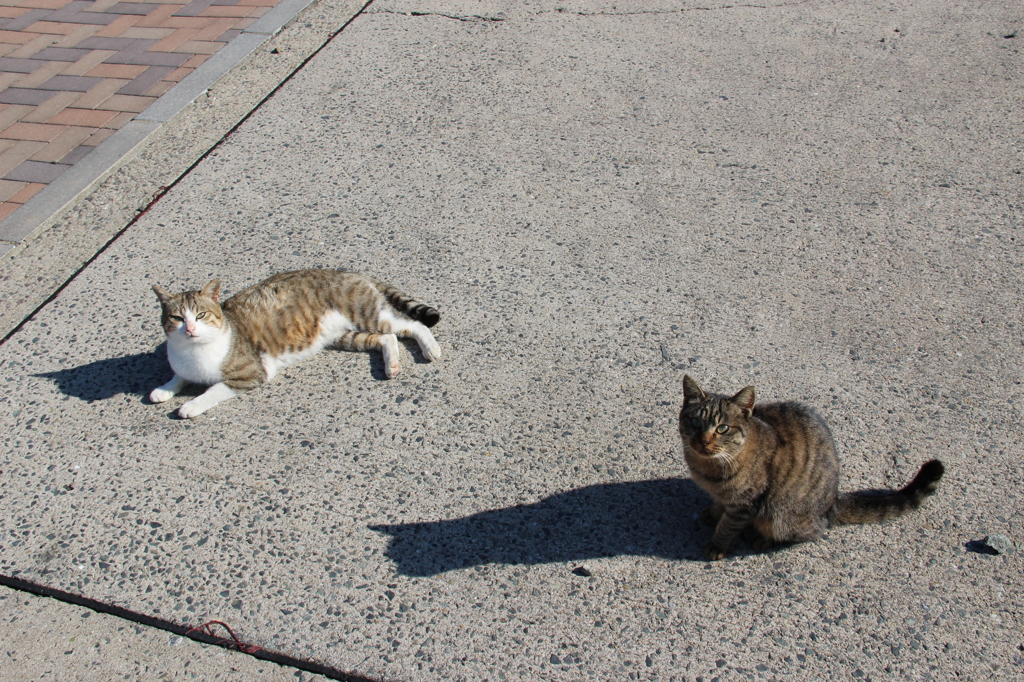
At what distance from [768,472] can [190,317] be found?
248 centimetres

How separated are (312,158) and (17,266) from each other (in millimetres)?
1873

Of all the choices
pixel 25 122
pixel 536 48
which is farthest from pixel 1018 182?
pixel 25 122

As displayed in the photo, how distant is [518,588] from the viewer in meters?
2.81

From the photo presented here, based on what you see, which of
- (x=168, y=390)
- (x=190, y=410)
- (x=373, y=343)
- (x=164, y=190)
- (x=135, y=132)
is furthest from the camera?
(x=135, y=132)

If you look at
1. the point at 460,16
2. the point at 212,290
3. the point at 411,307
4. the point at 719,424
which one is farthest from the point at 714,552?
the point at 460,16

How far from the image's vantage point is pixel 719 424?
2645mm

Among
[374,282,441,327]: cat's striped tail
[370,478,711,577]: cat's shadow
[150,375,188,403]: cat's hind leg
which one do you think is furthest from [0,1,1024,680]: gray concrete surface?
[374,282,441,327]: cat's striped tail

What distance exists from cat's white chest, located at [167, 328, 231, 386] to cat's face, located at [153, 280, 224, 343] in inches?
0.8

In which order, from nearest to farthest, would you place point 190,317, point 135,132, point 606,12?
point 190,317, point 135,132, point 606,12

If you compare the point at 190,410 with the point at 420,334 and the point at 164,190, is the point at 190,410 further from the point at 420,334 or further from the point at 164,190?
the point at 164,190

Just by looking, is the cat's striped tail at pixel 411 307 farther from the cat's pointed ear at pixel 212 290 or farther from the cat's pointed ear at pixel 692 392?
the cat's pointed ear at pixel 692 392

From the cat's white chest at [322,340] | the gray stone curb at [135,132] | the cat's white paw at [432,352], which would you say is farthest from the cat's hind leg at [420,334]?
the gray stone curb at [135,132]

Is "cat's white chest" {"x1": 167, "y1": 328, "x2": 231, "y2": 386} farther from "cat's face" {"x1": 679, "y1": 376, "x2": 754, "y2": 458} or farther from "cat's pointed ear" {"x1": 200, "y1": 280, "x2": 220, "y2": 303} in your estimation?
"cat's face" {"x1": 679, "y1": 376, "x2": 754, "y2": 458}

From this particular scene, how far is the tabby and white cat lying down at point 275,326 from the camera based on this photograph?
3545mm
